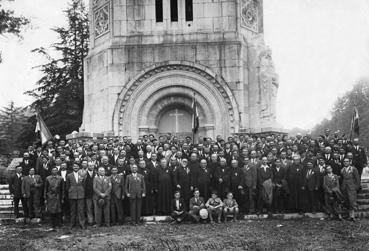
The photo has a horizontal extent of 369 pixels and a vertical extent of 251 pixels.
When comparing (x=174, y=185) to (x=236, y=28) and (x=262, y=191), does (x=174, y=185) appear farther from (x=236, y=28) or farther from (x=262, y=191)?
(x=236, y=28)

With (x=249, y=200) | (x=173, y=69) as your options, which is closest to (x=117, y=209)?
(x=249, y=200)

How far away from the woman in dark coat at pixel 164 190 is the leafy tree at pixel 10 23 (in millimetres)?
12390

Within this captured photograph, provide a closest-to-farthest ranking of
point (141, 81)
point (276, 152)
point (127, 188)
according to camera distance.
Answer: point (127, 188) → point (276, 152) → point (141, 81)

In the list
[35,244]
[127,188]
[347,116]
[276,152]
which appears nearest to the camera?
[35,244]

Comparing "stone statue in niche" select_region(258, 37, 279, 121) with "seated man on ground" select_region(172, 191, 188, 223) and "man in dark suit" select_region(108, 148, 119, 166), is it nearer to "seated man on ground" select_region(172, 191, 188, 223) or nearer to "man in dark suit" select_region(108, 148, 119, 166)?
"man in dark suit" select_region(108, 148, 119, 166)

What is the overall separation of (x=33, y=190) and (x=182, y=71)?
27.6 feet

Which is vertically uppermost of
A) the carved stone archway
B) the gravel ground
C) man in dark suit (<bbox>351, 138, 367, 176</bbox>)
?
the carved stone archway

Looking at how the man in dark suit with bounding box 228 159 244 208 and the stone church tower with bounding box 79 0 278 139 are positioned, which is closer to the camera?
the man in dark suit with bounding box 228 159 244 208

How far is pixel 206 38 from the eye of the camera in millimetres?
21281

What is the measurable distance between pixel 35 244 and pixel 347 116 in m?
48.5

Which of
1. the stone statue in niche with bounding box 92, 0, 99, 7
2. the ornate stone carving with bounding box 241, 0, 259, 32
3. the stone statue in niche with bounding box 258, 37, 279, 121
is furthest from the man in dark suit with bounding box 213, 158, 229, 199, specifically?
the stone statue in niche with bounding box 92, 0, 99, 7

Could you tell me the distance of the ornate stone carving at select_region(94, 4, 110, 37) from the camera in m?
22.0

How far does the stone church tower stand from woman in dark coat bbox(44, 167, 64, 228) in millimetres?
6590

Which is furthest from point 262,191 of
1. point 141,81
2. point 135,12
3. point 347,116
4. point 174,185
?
point 347,116
